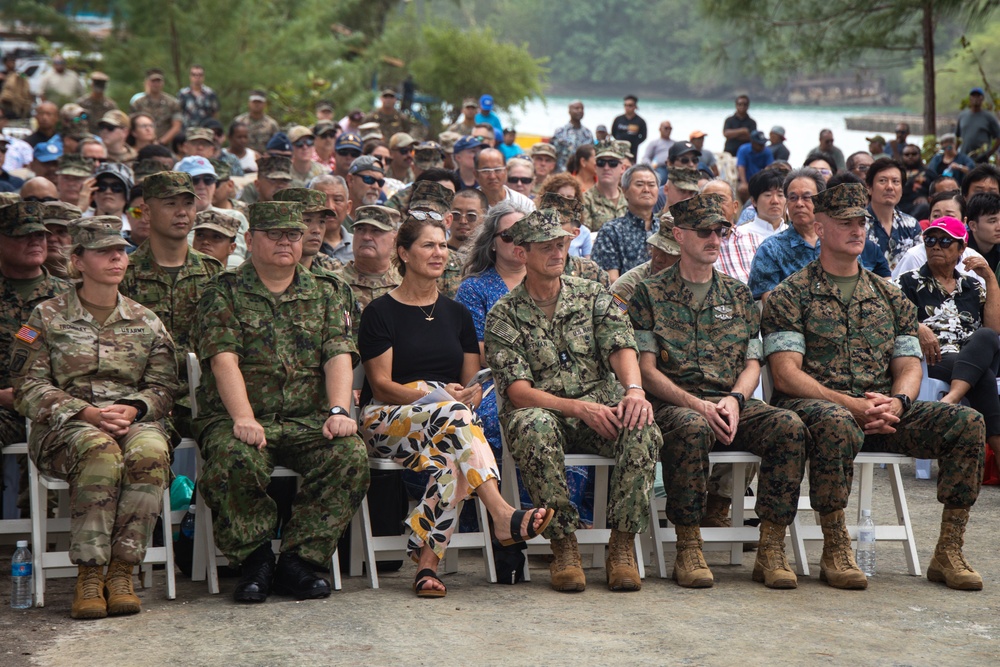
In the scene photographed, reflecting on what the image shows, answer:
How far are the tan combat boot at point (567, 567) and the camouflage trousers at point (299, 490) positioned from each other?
2.85 feet

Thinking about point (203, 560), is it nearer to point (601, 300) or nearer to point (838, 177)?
point (601, 300)

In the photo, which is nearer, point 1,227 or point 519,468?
point 519,468

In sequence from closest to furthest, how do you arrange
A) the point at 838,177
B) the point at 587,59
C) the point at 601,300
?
1. the point at 601,300
2. the point at 838,177
3. the point at 587,59

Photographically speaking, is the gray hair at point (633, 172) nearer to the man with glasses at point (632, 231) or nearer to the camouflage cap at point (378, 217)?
the man with glasses at point (632, 231)

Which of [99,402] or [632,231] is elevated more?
[632,231]

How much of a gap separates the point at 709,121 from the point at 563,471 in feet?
99.5

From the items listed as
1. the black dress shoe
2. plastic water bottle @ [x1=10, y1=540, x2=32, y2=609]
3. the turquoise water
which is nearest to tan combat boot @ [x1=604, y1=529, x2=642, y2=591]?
the black dress shoe

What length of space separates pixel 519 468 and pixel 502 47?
74.4 feet

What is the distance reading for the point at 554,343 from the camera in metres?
5.66

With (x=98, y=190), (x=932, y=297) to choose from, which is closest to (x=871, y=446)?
(x=932, y=297)

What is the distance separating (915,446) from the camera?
18.5ft

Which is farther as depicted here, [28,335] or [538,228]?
[538,228]

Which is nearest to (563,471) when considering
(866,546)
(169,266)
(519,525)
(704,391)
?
(519,525)

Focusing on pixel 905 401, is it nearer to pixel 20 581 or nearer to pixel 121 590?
pixel 121 590
